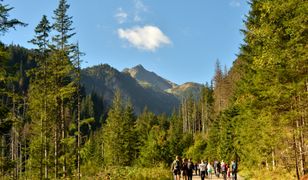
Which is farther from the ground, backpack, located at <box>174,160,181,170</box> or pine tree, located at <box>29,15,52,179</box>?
pine tree, located at <box>29,15,52,179</box>

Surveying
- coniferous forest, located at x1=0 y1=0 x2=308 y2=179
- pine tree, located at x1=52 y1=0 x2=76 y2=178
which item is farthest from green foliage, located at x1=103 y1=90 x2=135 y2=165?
pine tree, located at x1=52 y1=0 x2=76 y2=178

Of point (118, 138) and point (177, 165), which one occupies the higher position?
point (118, 138)

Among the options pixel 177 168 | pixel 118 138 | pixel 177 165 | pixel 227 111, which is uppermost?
pixel 227 111

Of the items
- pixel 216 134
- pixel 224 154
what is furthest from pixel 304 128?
pixel 216 134

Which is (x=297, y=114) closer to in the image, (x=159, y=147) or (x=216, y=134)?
(x=159, y=147)

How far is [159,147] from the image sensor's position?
156 feet

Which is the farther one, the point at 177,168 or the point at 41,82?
the point at 41,82

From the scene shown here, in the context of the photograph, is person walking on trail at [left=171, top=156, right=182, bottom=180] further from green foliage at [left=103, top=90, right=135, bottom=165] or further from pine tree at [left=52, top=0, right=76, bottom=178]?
green foliage at [left=103, top=90, right=135, bottom=165]

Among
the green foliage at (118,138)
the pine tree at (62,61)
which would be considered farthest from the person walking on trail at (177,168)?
the green foliage at (118,138)

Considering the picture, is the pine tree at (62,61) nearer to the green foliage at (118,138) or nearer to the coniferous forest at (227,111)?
the coniferous forest at (227,111)

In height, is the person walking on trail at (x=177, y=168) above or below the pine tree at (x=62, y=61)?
below

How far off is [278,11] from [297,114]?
4.88m

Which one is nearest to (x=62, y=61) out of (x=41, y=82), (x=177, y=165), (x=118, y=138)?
(x=41, y=82)

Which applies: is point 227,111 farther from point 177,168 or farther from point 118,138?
point 177,168
